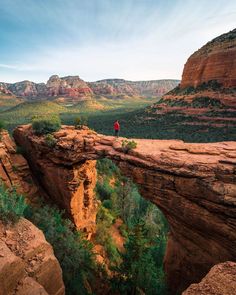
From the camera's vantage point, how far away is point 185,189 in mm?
13047

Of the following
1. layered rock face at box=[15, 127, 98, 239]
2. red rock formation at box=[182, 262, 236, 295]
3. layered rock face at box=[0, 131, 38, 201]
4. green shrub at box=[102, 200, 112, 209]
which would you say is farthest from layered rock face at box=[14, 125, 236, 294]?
green shrub at box=[102, 200, 112, 209]

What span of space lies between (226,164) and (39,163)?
14786mm

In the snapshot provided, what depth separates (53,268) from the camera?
964cm

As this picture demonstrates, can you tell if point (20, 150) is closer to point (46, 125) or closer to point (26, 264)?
point (46, 125)

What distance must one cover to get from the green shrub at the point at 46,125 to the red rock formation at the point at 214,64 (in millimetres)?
62638

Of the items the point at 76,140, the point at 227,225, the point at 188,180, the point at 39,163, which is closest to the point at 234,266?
the point at 227,225

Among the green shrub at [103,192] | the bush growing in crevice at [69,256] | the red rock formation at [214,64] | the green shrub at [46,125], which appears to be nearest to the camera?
the bush growing in crevice at [69,256]

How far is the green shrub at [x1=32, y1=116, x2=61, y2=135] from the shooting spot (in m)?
20.3

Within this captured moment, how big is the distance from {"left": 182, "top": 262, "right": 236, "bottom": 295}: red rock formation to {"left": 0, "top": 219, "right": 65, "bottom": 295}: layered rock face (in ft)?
15.3

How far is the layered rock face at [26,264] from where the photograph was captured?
7.88 metres

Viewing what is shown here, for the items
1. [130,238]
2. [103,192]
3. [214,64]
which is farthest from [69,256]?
[214,64]

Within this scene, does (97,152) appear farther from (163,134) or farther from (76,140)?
(163,134)

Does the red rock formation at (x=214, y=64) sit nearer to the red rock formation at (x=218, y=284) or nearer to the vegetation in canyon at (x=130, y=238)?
the vegetation in canyon at (x=130, y=238)

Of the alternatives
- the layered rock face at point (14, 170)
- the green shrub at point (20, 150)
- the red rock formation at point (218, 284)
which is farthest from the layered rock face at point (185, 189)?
the red rock formation at point (218, 284)
